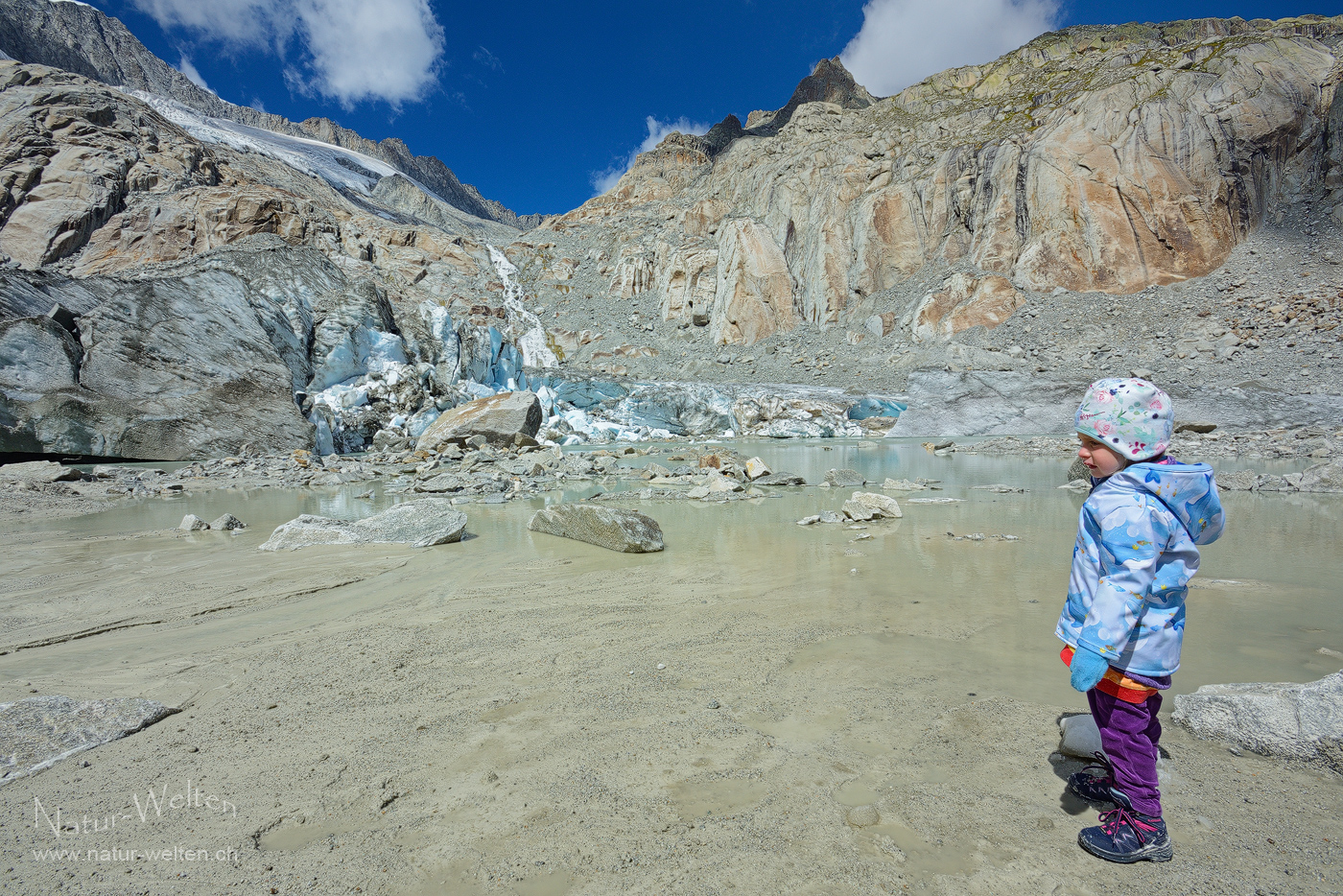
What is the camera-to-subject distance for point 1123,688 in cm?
161

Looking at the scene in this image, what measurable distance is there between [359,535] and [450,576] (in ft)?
5.69

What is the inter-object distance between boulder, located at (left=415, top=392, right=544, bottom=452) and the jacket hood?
17.4 m

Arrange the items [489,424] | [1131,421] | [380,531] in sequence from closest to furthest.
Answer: [1131,421], [380,531], [489,424]

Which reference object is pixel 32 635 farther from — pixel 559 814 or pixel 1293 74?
pixel 1293 74

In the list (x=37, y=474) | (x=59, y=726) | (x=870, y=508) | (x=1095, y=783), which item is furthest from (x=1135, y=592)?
(x=37, y=474)

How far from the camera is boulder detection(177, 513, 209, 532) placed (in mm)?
6363

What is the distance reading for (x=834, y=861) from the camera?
146cm

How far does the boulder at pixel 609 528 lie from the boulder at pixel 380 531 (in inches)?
40.7

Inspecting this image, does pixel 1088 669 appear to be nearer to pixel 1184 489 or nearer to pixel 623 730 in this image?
pixel 1184 489

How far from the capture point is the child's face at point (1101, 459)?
1718mm

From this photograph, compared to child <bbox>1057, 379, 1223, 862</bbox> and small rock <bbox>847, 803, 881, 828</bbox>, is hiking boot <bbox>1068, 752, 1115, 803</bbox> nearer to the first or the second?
child <bbox>1057, 379, 1223, 862</bbox>

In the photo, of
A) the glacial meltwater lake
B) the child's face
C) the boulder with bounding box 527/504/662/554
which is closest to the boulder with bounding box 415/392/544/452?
the glacial meltwater lake

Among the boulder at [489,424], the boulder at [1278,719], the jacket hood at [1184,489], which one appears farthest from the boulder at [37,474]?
the boulder at [1278,719]

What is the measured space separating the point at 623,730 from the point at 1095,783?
1.50 metres
